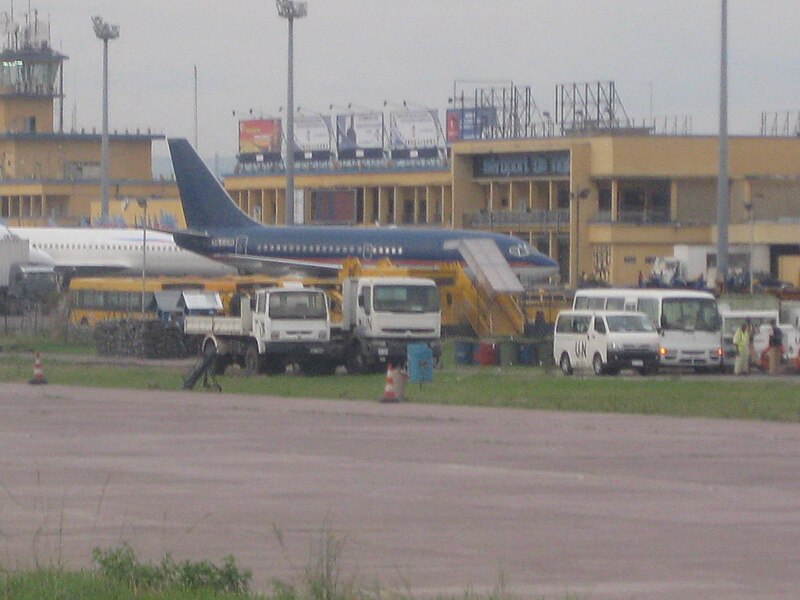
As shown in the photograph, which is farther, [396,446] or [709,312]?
[709,312]

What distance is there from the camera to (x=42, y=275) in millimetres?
74688

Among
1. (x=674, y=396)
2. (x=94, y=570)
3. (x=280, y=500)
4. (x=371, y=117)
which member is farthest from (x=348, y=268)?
(x=371, y=117)

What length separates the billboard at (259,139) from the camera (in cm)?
12362

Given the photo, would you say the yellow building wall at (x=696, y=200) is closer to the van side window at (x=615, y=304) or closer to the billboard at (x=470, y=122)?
the billboard at (x=470, y=122)

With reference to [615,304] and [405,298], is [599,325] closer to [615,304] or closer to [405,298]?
Answer: [615,304]

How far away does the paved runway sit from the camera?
12.5 metres

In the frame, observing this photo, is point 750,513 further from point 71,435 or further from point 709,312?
point 709,312

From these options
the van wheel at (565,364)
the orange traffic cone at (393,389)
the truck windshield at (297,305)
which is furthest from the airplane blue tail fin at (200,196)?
the orange traffic cone at (393,389)

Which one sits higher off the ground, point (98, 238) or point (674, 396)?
point (98, 238)

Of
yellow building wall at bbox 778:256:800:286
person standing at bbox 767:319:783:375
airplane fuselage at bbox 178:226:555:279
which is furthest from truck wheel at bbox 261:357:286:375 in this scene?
yellow building wall at bbox 778:256:800:286

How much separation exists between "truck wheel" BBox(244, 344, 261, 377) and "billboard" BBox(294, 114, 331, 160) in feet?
244

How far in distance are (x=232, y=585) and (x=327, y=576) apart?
0.74 m

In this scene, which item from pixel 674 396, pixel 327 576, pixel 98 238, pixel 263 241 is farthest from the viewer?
pixel 98 238

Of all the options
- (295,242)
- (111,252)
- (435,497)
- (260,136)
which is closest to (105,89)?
(111,252)
